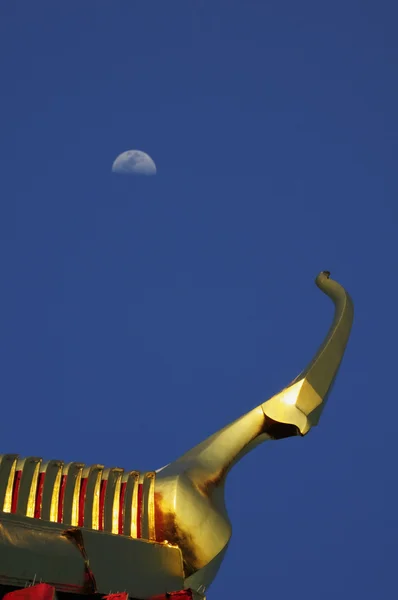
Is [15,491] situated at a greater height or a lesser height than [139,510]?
lesser

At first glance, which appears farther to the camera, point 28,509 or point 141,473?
point 141,473

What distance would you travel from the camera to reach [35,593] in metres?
4.67

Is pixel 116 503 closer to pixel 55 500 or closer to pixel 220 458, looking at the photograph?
pixel 55 500

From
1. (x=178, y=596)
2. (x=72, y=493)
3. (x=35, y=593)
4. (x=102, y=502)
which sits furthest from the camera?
(x=102, y=502)

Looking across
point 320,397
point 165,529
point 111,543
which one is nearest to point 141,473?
point 165,529

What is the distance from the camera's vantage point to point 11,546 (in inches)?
195

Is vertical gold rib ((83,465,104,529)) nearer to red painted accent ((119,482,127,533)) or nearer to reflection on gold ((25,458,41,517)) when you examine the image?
red painted accent ((119,482,127,533))

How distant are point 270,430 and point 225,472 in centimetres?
47

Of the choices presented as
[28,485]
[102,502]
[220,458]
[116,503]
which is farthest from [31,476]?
[220,458]

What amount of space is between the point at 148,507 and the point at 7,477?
0.96 meters

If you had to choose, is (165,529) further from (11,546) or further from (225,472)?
(11,546)

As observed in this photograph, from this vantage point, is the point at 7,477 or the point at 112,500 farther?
the point at 112,500

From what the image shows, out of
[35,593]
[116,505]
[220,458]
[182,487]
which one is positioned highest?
[220,458]

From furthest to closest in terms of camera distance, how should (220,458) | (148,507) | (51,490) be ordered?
1. (220,458)
2. (148,507)
3. (51,490)
